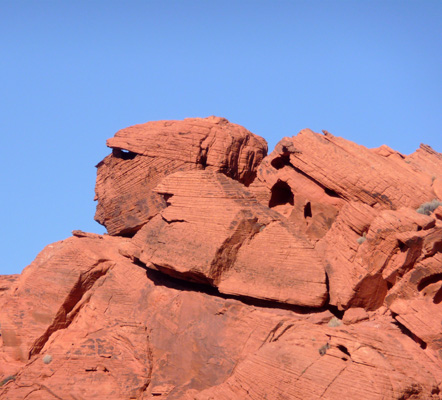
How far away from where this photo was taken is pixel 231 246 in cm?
1917

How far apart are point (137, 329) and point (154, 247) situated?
2590 millimetres

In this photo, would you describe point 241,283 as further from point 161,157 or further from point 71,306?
point 71,306

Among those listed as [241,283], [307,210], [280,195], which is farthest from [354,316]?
[280,195]

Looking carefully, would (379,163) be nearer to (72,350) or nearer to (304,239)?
(304,239)

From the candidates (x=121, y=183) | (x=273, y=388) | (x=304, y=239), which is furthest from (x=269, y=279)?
(x=121, y=183)

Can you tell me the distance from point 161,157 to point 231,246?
18.7ft

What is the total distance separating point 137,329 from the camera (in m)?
Result: 20.2

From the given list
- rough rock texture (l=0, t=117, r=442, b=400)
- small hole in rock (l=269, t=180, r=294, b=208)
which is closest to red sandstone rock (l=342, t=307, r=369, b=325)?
rough rock texture (l=0, t=117, r=442, b=400)

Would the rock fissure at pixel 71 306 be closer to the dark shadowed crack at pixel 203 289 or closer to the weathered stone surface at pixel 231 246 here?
the dark shadowed crack at pixel 203 289

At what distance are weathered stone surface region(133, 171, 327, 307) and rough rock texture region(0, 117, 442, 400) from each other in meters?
0.04

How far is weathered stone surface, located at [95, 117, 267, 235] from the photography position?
23172 millimetres

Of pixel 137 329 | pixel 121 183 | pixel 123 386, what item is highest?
pixel 121 183

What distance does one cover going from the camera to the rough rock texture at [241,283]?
1622 cm

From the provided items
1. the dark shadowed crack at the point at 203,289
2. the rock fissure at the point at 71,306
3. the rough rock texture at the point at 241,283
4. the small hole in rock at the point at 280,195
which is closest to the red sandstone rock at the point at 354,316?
the rough rock texture at the point at 241,283
